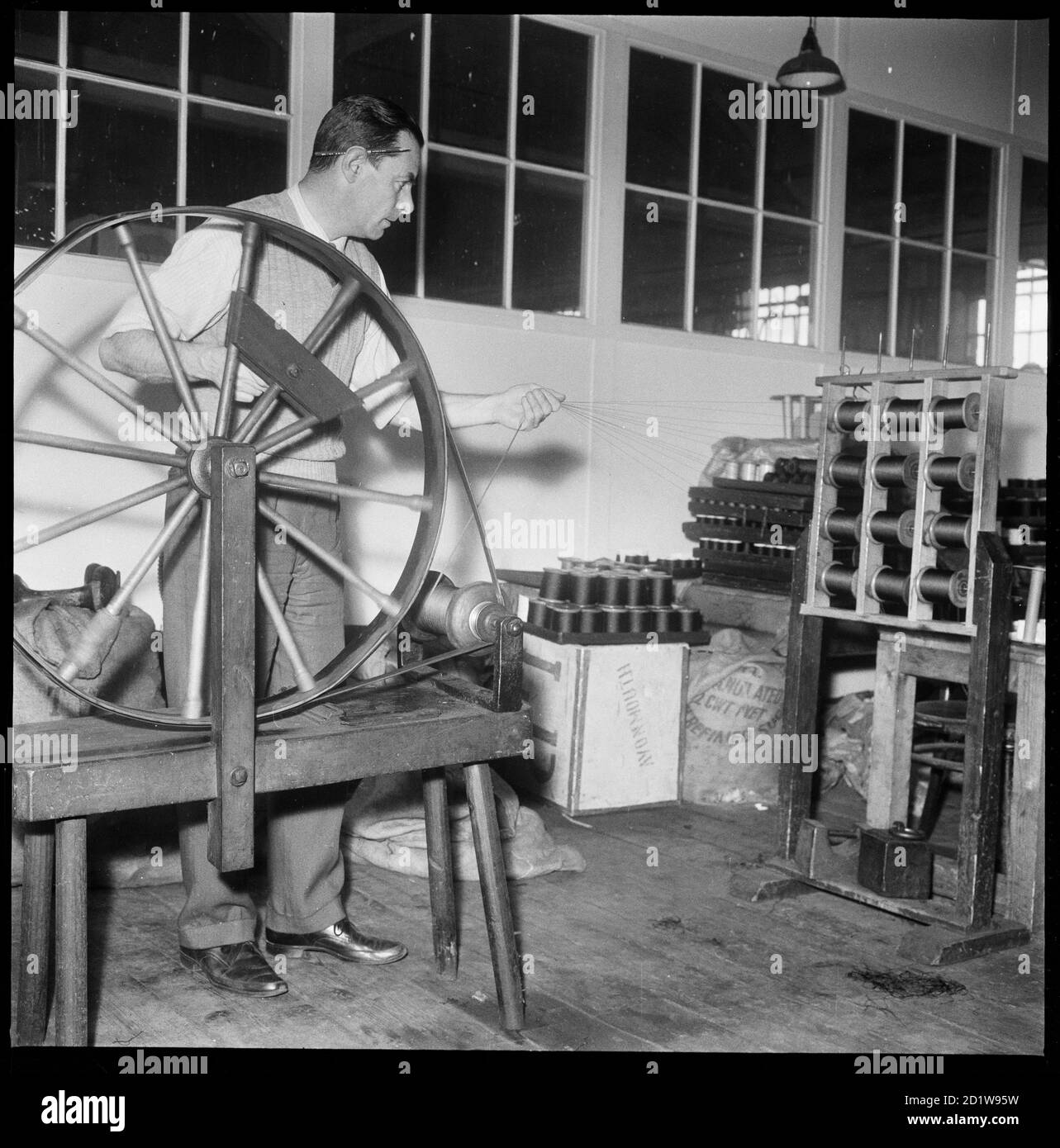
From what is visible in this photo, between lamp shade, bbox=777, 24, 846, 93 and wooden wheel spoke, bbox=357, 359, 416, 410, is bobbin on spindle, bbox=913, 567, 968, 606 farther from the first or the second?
lamp shade, bbox=777, 24, 846, 93

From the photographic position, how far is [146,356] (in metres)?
2.03

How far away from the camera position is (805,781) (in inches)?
123

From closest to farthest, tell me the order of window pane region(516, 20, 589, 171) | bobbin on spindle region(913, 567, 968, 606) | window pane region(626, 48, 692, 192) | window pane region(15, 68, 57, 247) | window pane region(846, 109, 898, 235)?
bobbin on spindle region(913, 567, 968, 606), window pane region(15, 68, 57, 247), window pane region(516, 20, 589, 171), window pane region(626, 48, 692, 192), window pane region(846, 109, 898, 235)

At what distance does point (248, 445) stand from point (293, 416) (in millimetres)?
504

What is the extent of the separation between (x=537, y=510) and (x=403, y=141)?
86.5 inches

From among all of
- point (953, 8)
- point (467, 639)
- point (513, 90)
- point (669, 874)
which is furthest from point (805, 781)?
point (513, 90)

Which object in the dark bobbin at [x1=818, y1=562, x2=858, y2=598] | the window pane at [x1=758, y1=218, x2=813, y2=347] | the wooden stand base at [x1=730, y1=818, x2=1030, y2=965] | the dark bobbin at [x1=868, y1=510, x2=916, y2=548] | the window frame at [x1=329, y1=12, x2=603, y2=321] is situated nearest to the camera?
the wooden stand base at [x1=730, y1=818, x2=1030, y2=965]

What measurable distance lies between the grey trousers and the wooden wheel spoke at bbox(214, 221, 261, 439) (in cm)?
35

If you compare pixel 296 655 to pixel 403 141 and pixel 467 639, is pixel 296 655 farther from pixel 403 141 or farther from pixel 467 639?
pixel 403 141

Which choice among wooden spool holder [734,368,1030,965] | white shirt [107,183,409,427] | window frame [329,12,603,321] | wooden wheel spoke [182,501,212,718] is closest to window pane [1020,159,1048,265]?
window frame [329,12,603,321]

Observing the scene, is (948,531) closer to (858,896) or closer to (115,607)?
(858,896)

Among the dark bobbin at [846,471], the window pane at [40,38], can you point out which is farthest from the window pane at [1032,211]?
the window pane at [40,38]

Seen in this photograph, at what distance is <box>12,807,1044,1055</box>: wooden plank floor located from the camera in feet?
7.30

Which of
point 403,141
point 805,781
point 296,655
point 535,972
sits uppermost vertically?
point 403,141
